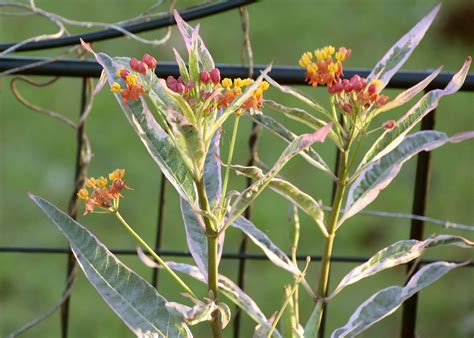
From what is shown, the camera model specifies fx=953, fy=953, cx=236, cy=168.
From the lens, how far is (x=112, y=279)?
3.73 ft

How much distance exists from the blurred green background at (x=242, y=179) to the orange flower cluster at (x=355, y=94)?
85.6 inches

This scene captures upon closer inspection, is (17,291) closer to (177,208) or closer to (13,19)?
(177,208)

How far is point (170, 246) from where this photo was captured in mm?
3588

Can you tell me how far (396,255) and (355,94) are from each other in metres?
0.24

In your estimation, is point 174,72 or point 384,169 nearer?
point 384,169

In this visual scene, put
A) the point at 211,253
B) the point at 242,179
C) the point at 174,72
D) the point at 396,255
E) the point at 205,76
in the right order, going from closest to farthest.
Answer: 1. the point at 205,76
2. the point at 211,253
3. the point at 396,255
4. the point at 174,72
5. the point at 242,179

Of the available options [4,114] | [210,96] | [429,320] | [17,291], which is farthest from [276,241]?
[210,96]

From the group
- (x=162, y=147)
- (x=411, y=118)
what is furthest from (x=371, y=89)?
(x=162, y=147)

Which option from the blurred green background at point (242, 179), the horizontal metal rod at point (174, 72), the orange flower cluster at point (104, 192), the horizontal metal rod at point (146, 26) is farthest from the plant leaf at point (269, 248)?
the blurred green background at point (242, 179)

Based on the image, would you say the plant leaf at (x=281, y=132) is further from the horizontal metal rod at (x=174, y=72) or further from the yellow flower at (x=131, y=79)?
the horizontal metal rod at (x=174, y=72)

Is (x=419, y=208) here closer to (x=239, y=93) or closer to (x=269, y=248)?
(x=269, y=248)

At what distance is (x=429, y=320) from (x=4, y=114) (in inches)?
82.7

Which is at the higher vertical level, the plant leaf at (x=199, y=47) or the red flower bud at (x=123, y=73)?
the plant leaf at (x=199, y=47)

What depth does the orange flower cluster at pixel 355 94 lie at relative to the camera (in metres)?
1.07
